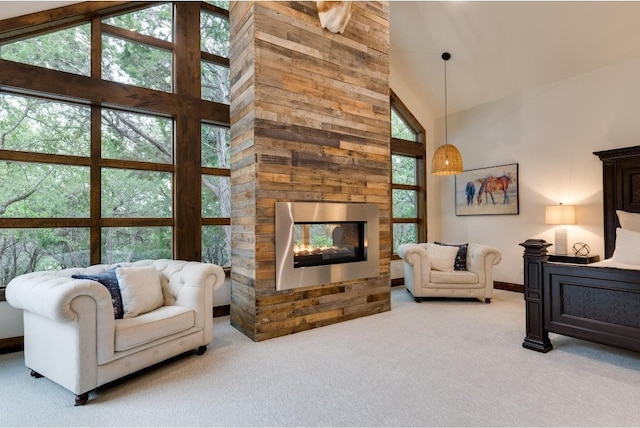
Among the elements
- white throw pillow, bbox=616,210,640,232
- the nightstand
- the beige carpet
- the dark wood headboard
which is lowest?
the beige carpet

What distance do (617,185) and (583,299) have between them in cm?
237

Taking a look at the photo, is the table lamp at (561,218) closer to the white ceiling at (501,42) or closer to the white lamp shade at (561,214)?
the white lamp shade at (561,214)

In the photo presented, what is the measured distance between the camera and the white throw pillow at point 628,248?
3352 mm

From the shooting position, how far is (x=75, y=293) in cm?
218

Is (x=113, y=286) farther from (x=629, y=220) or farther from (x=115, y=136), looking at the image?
(x=629, y=220)

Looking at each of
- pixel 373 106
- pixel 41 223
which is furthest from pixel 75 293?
pixel 373 106

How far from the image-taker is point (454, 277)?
4.69 m

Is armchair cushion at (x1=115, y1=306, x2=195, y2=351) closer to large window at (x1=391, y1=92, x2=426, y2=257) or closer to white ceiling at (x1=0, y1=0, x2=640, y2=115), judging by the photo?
white ceiling at (x1=0, y1=0, x2=640, y2=115)

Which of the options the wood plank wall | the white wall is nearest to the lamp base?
the white wall

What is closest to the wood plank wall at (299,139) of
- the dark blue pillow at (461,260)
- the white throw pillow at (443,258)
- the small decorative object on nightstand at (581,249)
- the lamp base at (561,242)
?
the white throw pillow at (443,258)

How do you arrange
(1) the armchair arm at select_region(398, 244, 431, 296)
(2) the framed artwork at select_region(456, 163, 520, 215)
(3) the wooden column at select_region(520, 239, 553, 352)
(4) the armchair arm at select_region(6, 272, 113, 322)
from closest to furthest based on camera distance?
(4) the armchair arm at select_region(6, 272, 113, 322)
(3) the wooden column at select_region(520, 239, 553, 352)
(1) the armchair arm at select_region(398, 244, 431, 296)
(2) the framed artwork at select_region(456, 163, 520, 215)

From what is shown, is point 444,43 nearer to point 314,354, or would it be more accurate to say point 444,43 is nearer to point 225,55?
point 225,55

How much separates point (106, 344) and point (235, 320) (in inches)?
60.0

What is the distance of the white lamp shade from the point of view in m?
4.62
